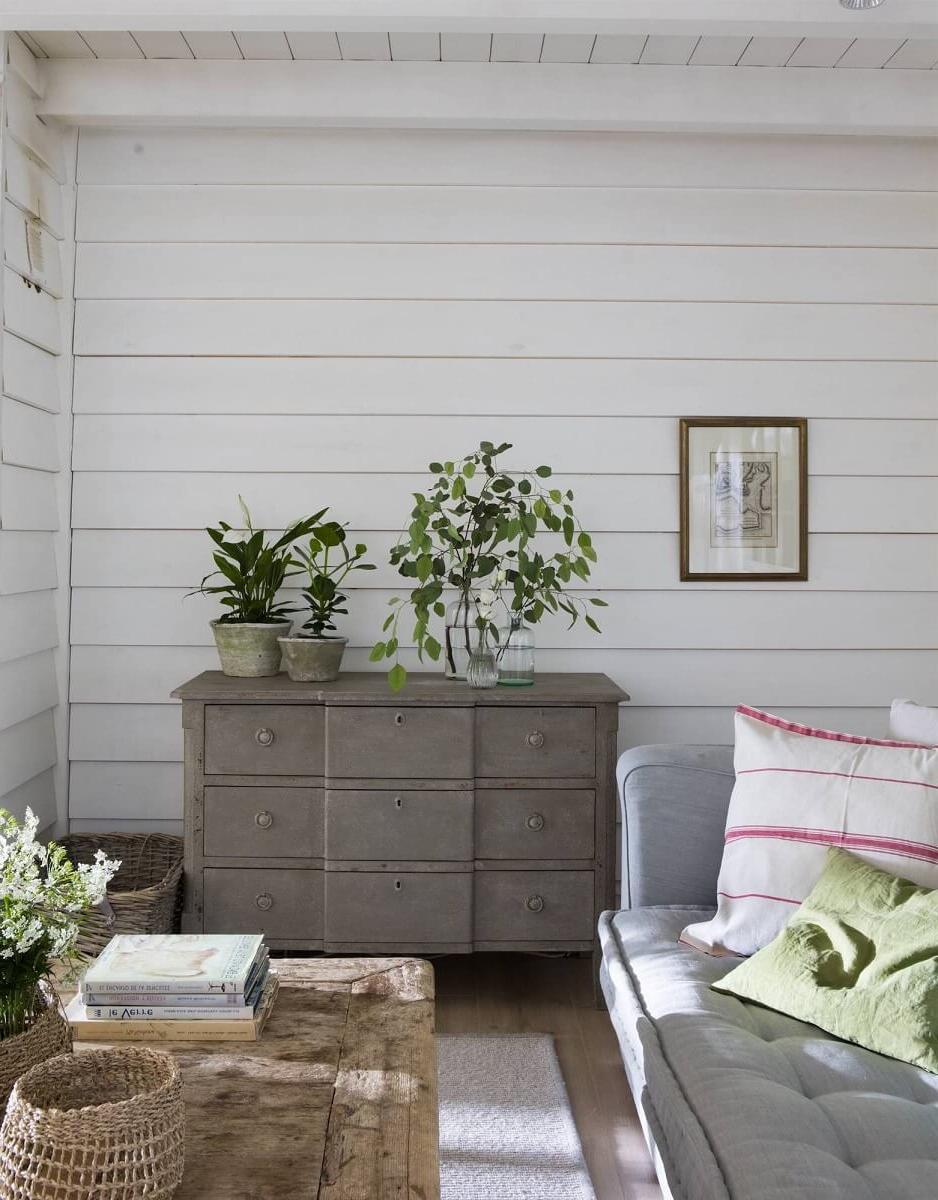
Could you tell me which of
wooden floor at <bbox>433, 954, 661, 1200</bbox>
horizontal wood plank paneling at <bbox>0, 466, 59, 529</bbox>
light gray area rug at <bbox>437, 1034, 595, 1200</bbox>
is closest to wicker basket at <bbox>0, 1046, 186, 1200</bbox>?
light gray area rug at <bbox>437, 1034, 595, 1200</bbox>

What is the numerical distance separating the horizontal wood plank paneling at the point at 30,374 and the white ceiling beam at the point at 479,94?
2.14ft

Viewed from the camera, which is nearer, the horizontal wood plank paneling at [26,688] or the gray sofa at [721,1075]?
the gray sofa at [721,1075]

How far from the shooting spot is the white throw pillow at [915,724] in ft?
6.76

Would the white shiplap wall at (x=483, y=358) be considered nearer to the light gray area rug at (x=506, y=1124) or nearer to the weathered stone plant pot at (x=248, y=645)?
the weathered stone plant pot at (x=248, y=645)

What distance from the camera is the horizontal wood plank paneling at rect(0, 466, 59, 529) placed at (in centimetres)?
269

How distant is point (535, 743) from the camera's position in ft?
8.81

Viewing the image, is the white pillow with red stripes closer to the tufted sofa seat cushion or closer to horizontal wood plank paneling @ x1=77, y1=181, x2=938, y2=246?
the tufted sofa seat cushion

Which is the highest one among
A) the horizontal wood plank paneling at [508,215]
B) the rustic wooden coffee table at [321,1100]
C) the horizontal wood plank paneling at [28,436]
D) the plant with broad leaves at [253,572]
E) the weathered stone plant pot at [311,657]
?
the horizontal wood plank paneling at [508,215]

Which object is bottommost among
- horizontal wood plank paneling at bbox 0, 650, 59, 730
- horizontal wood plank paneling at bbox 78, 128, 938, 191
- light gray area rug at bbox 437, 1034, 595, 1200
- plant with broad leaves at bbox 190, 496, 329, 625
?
light gray area rug at bbox 437, 1034, 595, 1200

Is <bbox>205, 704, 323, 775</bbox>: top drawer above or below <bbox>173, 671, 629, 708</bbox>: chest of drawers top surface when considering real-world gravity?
below

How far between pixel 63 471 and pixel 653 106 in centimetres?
195

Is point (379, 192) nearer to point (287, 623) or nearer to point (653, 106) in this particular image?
point (653, 106)

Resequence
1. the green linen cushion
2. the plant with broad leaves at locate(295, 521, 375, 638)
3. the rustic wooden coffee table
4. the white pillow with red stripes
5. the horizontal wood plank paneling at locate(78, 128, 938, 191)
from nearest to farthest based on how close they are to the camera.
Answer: the rustic wooden coffee table → the green linen cushion → the white pillow with red stripes → the plant with broad leaves at locate(295, 521, 375, 638) → the horizontal wood plank paneling at locate(78, 128, 938, 191)

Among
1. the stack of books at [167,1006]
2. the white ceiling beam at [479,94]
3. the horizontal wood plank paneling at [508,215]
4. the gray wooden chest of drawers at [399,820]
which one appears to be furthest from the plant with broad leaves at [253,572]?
the stack of books at [167,1006]
